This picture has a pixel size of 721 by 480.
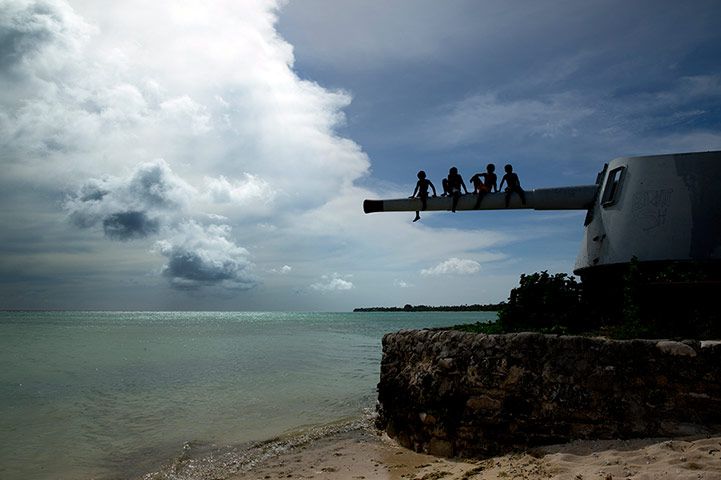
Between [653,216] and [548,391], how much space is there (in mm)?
3769

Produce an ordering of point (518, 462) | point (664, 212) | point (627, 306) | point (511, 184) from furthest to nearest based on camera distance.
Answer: point (511, 184) → point (664, 212) → point (627, 306) → point (518, 462)

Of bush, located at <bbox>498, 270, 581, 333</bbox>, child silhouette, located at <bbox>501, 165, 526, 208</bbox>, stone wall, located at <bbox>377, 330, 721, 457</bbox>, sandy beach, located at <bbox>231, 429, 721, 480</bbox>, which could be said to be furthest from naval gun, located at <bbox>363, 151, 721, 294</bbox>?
sandy beach, located at <bbox>231, 429, 721, 480</bbox>

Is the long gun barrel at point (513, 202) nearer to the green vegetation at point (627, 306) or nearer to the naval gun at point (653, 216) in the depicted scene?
the naval gun at point (653, 216)

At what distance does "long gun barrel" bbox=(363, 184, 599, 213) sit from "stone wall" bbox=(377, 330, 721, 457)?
11.6 ft

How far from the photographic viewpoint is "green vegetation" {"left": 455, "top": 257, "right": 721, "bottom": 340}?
18.9ft

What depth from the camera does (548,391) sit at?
5.06 metres

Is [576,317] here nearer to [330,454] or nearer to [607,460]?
[607,460]

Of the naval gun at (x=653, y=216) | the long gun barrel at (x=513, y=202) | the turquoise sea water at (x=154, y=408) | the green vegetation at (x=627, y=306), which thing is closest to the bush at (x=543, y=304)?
the green vegetation at (x=627, y=306)

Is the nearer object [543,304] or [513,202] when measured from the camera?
[543,304]

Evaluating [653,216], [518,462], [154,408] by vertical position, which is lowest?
[154,408]

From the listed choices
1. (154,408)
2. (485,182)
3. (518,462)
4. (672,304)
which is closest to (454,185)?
(485,182)

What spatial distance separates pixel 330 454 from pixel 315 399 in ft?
14.7

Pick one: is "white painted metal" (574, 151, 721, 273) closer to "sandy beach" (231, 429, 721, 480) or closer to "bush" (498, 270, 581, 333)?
"bush" (498, 270, 581, 333)

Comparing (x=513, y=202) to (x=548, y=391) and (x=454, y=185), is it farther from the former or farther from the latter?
(x=548, y=391)
